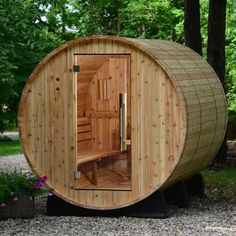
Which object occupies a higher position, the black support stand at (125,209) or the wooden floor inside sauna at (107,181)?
the wooden floor inside sauna at (107,181)

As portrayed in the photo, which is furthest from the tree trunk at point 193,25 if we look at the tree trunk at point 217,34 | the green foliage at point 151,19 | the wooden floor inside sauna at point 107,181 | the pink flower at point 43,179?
the green foliage at point 151,19

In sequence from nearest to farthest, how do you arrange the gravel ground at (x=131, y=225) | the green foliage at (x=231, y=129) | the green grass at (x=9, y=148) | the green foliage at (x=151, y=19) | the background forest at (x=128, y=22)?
Answer: the gravel ground at (x=131, y=225)
the green foliage at (x=231, y=129)
the green grass at (x=9, y=148)
the background forest at (x=128, y=22)
the green foliage at (x=151, y=19)

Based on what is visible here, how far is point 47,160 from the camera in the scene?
1063cm

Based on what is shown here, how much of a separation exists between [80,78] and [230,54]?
16.6 m

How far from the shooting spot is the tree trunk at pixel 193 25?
15.7 m

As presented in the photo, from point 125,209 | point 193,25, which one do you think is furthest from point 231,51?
point 125,209

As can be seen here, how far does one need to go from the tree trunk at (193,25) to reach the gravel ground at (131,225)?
5486mm

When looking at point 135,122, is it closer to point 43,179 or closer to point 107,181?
point 43,179

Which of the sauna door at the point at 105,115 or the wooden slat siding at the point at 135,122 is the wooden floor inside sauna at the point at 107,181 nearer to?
the sauna door at the point at 105,115

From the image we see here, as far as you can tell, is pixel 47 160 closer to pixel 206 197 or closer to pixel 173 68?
pixel 173 68

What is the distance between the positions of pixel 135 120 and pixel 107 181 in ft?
5.65

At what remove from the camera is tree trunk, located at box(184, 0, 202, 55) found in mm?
15656

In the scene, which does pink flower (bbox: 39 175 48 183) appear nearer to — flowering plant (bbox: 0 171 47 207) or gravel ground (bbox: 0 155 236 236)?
flowering plant (bbox: 0 171 47 207)

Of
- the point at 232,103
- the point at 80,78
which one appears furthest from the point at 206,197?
the point at 232,103
